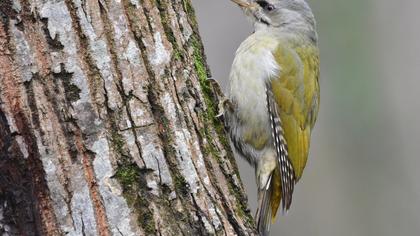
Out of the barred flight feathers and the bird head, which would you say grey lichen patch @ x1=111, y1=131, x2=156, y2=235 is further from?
the bird head

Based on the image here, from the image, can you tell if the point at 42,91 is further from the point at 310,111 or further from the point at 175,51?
→ the point at 310,111

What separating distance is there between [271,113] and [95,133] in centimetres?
220

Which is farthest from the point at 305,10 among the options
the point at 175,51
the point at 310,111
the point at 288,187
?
the point at 175,51

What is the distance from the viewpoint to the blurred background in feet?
31.0

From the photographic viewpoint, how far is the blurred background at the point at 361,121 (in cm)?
945

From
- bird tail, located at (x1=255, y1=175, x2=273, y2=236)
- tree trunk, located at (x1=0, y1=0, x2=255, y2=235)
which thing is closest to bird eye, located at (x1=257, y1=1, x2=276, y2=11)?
bird tail, located at (x1=255, y1=175, x2=273, y2=236)

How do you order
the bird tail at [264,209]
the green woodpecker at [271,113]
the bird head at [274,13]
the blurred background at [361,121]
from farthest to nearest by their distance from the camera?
the blurred background at [361,121], the bird head at [274,13], the green woodpecker at [271,113], the bird tail at [264,209]

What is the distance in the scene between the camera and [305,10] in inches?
233

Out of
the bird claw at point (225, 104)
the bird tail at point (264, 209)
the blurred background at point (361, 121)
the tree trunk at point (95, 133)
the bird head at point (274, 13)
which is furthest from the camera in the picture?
the blurred background at point (361, 121)

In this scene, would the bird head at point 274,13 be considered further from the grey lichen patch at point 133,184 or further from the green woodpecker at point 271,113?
the grey lichen patch at point 133,184

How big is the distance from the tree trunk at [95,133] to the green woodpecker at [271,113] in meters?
1.55

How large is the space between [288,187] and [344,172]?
198 inches

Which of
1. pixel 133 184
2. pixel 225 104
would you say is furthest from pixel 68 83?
pixel 225 104

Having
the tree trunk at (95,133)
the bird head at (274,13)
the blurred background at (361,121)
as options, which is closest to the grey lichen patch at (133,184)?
the tree trunk at (95,133)
